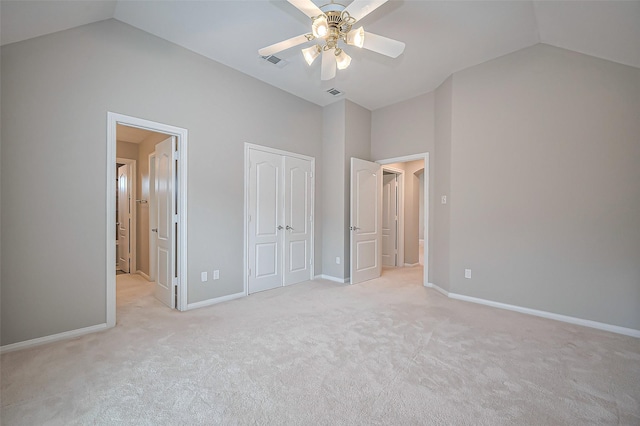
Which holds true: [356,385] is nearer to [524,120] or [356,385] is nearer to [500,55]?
[524,120]

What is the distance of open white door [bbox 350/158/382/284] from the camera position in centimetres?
468

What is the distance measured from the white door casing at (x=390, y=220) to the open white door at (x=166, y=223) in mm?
4410

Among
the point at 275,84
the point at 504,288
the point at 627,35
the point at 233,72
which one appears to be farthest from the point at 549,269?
the point at 233,72

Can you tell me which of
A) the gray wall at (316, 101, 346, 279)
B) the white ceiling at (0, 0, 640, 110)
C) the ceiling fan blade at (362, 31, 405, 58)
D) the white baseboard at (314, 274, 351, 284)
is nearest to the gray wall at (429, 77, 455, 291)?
the white ceiling at (0, 0, 640, 110)

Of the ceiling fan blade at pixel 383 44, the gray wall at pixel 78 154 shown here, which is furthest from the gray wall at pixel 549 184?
the gray wall at pixel 78 154

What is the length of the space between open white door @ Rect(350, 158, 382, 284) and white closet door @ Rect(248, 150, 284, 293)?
48.4 inches

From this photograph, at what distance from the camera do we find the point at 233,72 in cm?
379

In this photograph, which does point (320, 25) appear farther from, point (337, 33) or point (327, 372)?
point (327, 372)

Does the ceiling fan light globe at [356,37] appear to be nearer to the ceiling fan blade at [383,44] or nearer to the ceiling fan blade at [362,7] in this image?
the ceiling fan blade at [383,44]

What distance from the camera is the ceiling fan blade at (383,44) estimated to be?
2311 mm

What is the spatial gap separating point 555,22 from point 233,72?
364 centimetres

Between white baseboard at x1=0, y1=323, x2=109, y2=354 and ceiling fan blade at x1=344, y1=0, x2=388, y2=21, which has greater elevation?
ceiling fan blade at x1=344, y1=0, x2=388, y2=21

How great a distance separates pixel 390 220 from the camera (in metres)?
6.28

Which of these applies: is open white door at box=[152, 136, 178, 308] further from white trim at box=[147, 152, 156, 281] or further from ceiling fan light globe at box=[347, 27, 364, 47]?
ceiling fan light globe at box=[347, 27, 364, 47]
